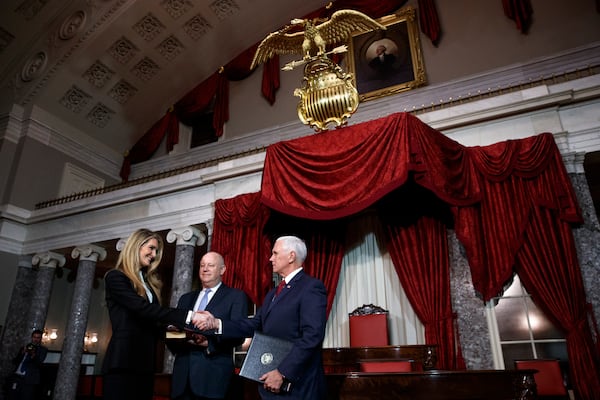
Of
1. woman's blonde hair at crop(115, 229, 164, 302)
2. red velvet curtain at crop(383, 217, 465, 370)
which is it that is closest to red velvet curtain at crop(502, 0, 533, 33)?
red velvet curtain at crop(383, 217, 465, 370)

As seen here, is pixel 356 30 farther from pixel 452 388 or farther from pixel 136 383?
pixel 136 383

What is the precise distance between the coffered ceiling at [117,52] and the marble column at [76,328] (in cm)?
382

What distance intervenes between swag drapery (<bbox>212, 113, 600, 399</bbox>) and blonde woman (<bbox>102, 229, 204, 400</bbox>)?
2.31 metres

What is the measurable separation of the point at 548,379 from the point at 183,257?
4968 mm

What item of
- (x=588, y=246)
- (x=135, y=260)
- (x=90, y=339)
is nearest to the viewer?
(x=135, y=260)

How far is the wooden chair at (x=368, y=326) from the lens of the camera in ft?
17.0

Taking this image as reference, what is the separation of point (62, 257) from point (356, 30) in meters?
6.99

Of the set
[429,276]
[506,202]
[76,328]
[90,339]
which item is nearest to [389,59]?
[506,202]

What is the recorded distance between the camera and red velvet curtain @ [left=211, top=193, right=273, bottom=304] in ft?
18.5

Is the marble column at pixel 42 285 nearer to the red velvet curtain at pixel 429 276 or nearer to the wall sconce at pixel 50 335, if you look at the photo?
the wall sconce at pixel 50 335

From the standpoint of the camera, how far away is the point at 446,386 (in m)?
2.56

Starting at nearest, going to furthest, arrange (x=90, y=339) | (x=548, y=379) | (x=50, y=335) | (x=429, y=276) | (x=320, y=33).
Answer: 1. (x=548, y=379)
2. (x=429, y=276)
3. (x=320, y=33)
4. (x=50, y=335)
5. (x=90, y=339)

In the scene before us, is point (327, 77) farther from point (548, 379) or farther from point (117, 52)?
point (117, 52)

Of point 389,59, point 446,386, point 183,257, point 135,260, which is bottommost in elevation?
point 446,386
